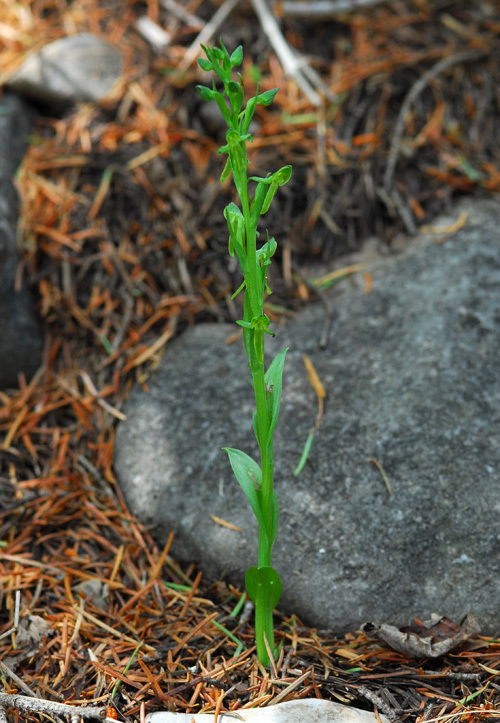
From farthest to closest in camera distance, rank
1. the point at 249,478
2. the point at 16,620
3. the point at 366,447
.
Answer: the point at 366,447 < the point at 16,620 < the point at 249,478

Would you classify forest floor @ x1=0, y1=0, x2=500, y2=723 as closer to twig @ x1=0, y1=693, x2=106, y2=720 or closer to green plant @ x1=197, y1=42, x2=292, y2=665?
twig @ x1=0, y1=693, x2=106, y2=720

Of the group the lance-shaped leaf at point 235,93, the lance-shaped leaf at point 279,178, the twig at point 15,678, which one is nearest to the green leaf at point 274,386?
the lance-shaped leaf at point 279,178

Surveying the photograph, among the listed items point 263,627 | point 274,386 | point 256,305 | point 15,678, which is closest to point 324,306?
point 274,386

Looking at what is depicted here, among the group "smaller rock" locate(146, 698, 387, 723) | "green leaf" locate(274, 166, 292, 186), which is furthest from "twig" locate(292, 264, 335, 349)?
"smaller rock" locate(146, 698, 387, 723)

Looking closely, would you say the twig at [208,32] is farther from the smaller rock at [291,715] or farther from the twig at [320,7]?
the smaller rock at [291,715]

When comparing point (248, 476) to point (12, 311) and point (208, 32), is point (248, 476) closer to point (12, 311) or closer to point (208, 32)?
point (12, 311)

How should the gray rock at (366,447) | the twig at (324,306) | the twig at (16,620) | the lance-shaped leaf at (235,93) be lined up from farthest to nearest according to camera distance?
the twig at (324,306) < the gray rock at (366,447) < the twig at (16,620) < the lance-shaped leaf at (235,93)
